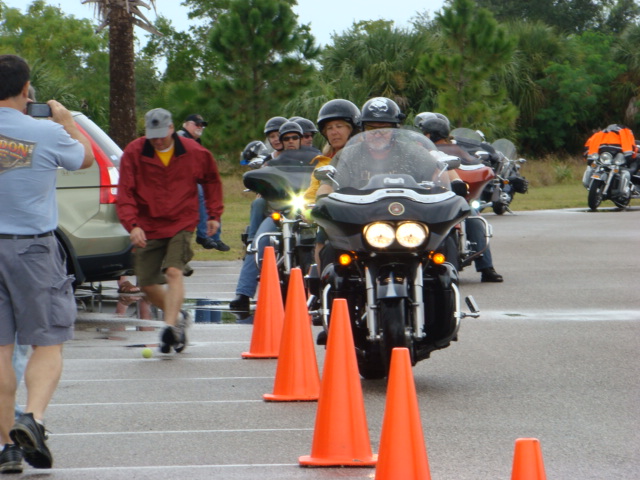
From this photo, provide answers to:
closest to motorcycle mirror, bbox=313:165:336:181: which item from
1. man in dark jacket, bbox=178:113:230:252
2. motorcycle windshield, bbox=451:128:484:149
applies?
man in dark jacket, bbox=178:113:230:252

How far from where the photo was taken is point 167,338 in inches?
378

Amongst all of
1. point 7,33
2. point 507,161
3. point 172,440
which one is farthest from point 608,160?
point 7,33

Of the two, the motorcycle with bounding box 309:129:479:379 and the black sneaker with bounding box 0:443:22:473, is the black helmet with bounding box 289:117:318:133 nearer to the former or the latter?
the motorcycle with bounding box 309:129:479:379

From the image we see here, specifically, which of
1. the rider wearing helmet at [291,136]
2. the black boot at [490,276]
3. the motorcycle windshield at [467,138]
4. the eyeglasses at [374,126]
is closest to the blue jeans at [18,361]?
the eyeglasses at [374,126]

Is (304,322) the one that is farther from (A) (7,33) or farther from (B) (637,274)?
(A) (7,33)

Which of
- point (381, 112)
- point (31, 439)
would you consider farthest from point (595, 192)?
point (31, 439)

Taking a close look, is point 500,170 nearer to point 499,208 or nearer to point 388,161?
point 499,208

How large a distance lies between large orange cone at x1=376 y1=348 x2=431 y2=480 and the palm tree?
48.2 ft

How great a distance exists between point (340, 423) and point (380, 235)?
191cm

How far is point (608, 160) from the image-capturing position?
28.1 meters

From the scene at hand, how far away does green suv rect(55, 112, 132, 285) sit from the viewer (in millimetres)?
11234

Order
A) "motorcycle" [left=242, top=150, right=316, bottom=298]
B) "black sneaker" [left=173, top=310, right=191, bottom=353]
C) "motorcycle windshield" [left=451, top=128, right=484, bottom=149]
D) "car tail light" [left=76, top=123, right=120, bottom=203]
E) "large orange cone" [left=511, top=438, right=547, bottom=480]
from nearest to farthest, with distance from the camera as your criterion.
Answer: "large orange cone" [left=511, top=438, right=547, bottom=480], "black sneaker" [left=173, top=310, right=191, bottom=353], "car tail light" [left=76, top=123, right=120, bottom=203], "motorcycle" [left=242, top=150, right=316, bottom=298], "motorcycle windshield" [left=451, top=128, right=484, bottom=149]

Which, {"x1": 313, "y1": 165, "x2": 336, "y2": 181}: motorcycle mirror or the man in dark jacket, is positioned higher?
{"x1": 313, "y1": 165, "x2": 336, "y2": 181}: motorcycle mirror

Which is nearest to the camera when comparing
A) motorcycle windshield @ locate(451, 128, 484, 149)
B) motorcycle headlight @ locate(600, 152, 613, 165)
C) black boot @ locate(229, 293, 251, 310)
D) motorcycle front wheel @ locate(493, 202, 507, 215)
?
black boot @ locate(229, 293, 251, 310)
